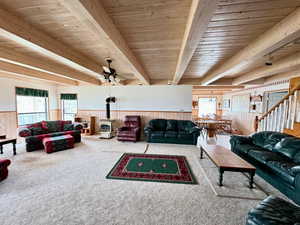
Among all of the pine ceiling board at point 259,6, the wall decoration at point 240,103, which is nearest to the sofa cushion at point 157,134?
the pine ceiling board at point 259,6

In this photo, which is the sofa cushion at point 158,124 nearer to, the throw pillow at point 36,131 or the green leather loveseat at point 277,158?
the green leather loveseat at point 277,158

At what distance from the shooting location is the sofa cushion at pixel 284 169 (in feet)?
6.85

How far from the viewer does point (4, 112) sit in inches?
192

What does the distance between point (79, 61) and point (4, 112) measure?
4231mm

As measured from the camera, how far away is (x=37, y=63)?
11.3 feet

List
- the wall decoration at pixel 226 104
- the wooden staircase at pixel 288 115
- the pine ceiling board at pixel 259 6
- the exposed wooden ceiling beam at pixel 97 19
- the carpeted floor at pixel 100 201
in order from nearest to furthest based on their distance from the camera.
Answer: the exposed wooden ceiling beam at pixel 97 19
the pine ceiling board at pixel 259 6
the carpeted floor at pixel 100 201
the wooden staircase at pixel 288 115
the wall decoration at pixel 226 104

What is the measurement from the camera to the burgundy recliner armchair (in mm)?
5262

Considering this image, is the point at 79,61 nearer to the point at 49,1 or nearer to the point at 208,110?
the point at 49,1

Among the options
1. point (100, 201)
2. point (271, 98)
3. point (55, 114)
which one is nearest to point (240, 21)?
point (100, 201)

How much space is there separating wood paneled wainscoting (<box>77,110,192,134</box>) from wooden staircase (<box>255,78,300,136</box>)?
286 centimetres

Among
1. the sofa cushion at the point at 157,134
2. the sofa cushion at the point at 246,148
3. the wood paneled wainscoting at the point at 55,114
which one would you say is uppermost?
the wood paneled wainscoting at the point at 55,114

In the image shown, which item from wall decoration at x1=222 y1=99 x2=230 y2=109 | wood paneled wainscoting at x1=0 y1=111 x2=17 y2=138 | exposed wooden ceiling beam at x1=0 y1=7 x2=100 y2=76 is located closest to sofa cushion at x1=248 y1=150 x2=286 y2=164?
exposed wooden ceiling beam at x1=0 y1=7 x2=100 y2=76

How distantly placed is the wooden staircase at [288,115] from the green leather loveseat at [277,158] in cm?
62

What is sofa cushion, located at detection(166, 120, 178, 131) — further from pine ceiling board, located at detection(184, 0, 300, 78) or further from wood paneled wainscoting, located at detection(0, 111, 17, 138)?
wood paneled wainscoting, located at detection(0, 111, 17, 138)
